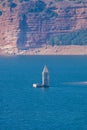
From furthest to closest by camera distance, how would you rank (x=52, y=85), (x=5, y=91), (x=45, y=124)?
(x=52, y=85) < (x=5, y=91) < (x=45, y=124)

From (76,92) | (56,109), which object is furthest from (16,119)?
(76,92)

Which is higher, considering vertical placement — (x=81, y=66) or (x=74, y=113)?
(x=74, y=113)

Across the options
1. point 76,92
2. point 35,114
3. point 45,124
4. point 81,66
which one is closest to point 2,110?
point 35,114

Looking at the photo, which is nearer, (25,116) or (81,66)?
(25,116)

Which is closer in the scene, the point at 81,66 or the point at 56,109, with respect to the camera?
the point at 56,109

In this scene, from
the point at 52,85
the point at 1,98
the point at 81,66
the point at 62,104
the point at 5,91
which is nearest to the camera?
the point at 62,104

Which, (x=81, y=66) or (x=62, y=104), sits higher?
(x=62, y=104)

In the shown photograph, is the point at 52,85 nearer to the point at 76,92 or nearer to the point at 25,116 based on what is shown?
the point at 76,92

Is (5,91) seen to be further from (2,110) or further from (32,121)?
(32,121)

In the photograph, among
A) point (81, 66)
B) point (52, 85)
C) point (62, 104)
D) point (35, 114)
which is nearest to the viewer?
point (35, 114)
